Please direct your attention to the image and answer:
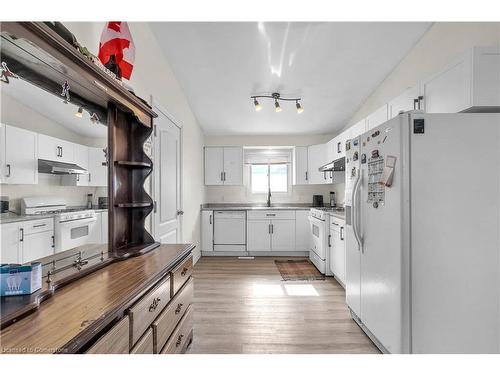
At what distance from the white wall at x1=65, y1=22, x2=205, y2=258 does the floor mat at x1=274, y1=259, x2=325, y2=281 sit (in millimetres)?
1459

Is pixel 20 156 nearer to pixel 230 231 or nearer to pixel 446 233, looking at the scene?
pixel 446 233

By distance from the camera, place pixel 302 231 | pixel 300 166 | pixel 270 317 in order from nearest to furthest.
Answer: pixel 270 317 < pixel 302 231 < pixel 300 166

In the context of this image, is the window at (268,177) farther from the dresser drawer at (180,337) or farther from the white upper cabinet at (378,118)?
the dresser drawer at (180,337)

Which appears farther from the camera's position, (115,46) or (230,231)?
(230,231)

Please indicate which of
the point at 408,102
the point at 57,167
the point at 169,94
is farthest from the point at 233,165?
the point at 57,167

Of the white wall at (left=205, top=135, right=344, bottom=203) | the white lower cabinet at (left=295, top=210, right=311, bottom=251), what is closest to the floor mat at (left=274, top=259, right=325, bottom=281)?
the white lower cabinet at (left=295, top=210, right=311, bottom=251)

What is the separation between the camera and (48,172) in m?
1.05

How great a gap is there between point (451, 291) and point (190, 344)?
1.79 meters

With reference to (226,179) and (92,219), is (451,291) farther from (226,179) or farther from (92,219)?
(226,179)

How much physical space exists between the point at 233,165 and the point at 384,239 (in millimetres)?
3609

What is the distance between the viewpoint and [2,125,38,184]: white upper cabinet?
0.89 meters

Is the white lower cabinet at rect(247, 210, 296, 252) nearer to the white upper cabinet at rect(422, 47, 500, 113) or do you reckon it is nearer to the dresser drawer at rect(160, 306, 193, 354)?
the dresser drawer at rect(160, 306, 193, 354)

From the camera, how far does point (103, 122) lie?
4.83 feet
